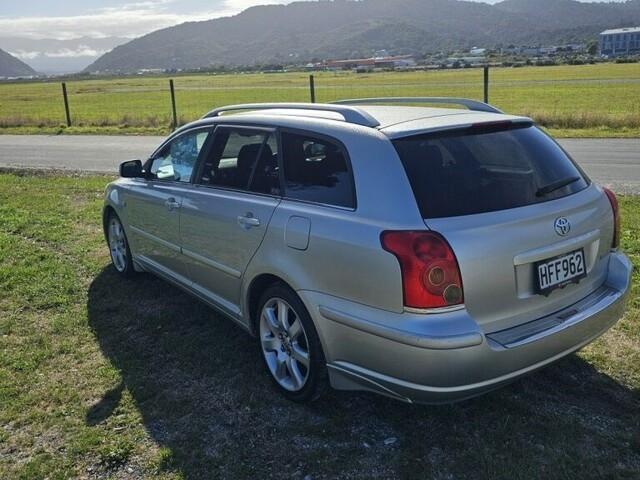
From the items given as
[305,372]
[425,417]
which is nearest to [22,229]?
[305,372]

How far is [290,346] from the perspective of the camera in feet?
12.0

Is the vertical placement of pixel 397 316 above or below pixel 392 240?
below

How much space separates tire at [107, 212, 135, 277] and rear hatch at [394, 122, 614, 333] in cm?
361

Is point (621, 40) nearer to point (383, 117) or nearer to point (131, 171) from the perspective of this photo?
point (131, 171)

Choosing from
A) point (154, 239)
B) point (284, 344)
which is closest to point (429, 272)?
point (284, 344)

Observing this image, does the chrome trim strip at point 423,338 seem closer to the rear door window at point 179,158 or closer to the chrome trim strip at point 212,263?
the chrome trim strip at point 212,263

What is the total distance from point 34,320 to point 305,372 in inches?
109

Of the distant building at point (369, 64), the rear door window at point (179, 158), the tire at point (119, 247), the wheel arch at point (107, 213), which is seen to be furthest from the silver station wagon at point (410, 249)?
the distant building at point (369, 64)

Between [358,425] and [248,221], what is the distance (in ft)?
4.45

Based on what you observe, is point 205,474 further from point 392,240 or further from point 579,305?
point 579,305

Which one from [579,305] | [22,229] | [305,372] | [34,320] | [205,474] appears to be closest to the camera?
[205,474]

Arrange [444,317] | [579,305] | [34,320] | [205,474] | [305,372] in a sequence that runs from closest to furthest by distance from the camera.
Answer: [444,317]
[205,474]
[579,305]
[305,372]
[34,320]

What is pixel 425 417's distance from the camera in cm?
349

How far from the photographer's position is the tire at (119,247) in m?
5.93
